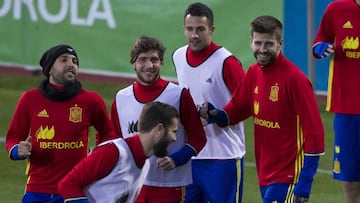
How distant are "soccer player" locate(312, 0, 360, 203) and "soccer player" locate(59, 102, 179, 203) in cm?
303

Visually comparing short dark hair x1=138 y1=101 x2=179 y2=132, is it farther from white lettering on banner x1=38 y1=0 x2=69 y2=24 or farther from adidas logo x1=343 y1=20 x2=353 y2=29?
white lettering on banner x1=38 y1=0 x2=69 y2=24

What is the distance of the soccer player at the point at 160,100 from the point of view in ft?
30.4

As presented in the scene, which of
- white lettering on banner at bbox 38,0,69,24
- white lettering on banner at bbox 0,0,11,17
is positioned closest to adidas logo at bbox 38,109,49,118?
white lettering on banner at bbox 38,0,69,24

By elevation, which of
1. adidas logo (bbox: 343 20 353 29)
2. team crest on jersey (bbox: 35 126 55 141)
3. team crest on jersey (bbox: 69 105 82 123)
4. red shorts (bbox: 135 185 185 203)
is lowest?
red shorts (bbox: 135 185 185 203)

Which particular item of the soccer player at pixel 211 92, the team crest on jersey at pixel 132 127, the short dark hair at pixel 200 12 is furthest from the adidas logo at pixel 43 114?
the short dark hair at pixel 200 12

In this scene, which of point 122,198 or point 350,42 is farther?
point 350,42

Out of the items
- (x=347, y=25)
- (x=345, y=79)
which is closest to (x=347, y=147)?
(x=345, y=79)

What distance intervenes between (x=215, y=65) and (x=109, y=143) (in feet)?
8.31

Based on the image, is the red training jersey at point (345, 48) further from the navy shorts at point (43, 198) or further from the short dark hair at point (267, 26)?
the navy shorts at point (43, 198)

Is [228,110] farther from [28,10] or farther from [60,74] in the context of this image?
[28,10]

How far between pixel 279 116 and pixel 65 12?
39.7 ft

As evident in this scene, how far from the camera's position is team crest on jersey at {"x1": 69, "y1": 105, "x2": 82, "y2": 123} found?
9672 millimetres

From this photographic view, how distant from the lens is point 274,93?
9.48 meters

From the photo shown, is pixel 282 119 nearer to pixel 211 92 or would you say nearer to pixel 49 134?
pixel 211 92
